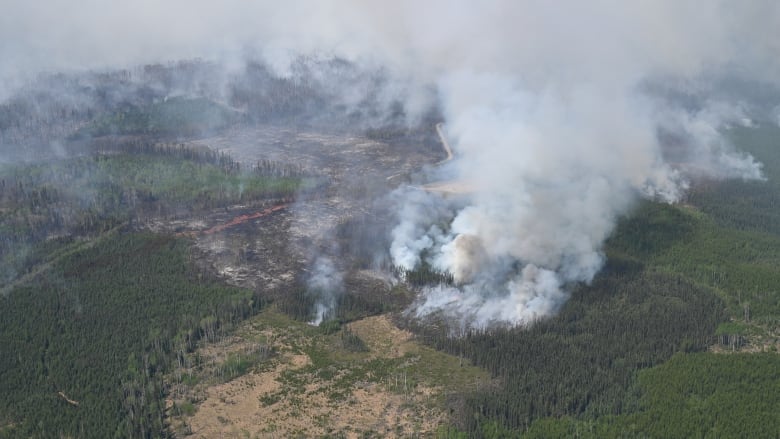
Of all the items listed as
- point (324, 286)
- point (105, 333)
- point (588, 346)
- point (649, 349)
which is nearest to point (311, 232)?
point (324, 286)

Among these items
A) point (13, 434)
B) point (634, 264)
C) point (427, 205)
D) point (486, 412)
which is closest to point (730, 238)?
point (634, 264)

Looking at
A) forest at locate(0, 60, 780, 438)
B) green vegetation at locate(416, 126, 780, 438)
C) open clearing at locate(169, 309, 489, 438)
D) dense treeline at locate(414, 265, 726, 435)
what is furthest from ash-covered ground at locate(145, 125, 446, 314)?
green vegetation at locate(416, 126, 780, 438)

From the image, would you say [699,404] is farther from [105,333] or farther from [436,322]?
[105,333]

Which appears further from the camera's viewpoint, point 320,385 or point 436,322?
point 436,322

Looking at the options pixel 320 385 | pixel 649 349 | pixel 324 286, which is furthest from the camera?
pixel 324 286

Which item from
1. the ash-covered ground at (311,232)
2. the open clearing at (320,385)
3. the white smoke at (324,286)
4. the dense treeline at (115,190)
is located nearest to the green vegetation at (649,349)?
the open clearing at (320,385)

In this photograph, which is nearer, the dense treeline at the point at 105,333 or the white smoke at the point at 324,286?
the dense treeline at the point at 105,333

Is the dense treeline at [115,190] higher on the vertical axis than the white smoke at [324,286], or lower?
higher

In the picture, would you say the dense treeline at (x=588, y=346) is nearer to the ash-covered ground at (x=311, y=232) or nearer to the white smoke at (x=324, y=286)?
the white smoke at (x=324, y=286)

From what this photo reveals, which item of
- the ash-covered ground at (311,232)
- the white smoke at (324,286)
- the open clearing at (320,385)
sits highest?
the ash-covered ground at (311,232)

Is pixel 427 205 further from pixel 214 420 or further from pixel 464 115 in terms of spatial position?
pixel 214 420
